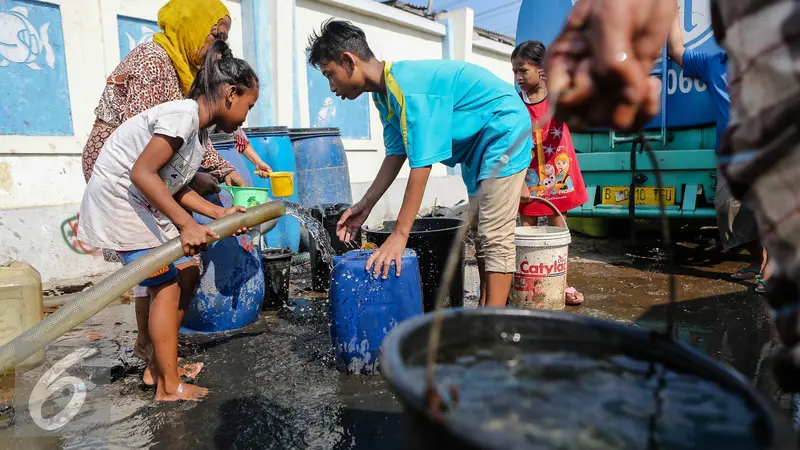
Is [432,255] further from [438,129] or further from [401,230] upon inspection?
[438,129]

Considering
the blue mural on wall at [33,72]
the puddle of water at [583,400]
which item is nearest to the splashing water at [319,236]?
the blue mural on wall at [33,72]

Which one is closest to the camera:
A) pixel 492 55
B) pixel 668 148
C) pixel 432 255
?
pixel 432 255

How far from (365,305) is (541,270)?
57.4 inches

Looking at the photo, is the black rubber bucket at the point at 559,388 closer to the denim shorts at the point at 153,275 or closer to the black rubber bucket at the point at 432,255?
the denim shorts at the point at 153,275

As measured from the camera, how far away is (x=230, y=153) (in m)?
4.02

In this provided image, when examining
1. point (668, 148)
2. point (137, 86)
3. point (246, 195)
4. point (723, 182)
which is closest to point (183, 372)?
point (246, 195)

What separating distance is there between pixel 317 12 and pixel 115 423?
5.91 m

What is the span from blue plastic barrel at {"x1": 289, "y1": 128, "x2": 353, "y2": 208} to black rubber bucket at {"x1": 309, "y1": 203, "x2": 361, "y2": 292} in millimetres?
790

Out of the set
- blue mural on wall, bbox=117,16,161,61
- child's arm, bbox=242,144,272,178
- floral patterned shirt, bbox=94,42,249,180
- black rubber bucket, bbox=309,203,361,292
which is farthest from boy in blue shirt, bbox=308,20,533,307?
blue mural on wall, bbox=117,16,161,61

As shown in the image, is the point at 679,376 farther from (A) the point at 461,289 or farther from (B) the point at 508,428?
(A) the point at 461,289

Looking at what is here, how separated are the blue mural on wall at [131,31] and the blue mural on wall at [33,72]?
1.68 feet

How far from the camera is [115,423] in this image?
226 centimetres

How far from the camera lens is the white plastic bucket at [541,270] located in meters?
3.44

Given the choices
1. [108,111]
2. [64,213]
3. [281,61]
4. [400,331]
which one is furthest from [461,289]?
[281,61]
